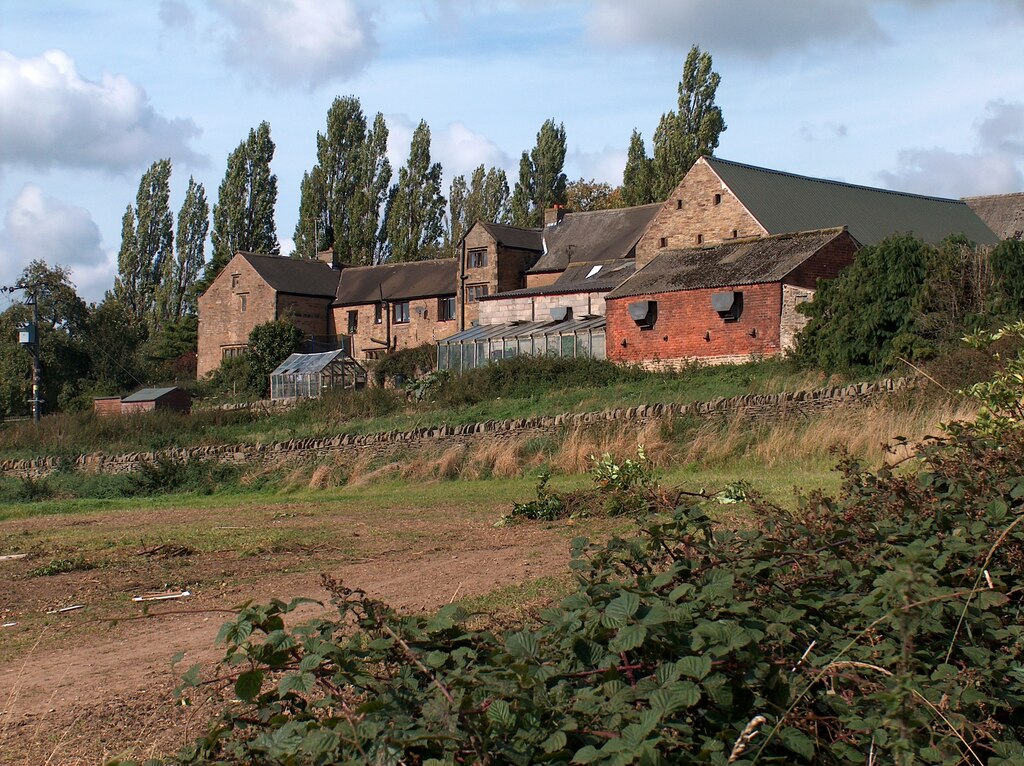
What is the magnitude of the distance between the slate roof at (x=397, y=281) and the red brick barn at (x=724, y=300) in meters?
19.3

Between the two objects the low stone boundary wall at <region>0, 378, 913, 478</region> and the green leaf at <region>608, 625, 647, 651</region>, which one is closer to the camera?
the green leaf at <region>608, 625, 647, 651</region>

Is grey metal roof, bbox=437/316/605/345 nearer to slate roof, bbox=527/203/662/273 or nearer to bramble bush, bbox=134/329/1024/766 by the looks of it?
slate roof, bbox=527/203/662/273

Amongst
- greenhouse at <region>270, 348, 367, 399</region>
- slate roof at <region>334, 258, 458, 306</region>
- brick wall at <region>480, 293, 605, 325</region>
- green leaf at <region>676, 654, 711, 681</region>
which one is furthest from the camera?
slate roof at <region>334, 258, 458, 306</region>

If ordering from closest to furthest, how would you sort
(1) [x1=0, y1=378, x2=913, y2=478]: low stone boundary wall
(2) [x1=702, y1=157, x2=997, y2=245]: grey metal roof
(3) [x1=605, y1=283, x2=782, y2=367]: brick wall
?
(1) [x1=0, y1=378, x2=913, y2=478]: low stone boundary wall, (3) [x1=605, y1=283, x2=782, y2=367]: brick wall, (2) [x1=702, y1=157, x2=997, y2=245]: grey metal roof

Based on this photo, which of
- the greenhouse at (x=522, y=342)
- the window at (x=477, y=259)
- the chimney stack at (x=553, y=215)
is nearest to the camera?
the greenhouse at (x=522, y=342)

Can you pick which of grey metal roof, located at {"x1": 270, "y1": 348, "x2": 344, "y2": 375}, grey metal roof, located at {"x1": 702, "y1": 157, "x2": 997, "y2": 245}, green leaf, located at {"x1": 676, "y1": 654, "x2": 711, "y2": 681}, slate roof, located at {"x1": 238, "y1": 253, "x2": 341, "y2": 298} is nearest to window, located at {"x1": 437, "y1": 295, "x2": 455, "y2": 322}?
grey metal roof, located at {"x1": 270, "y1": 348, "x2": 344, "y2": 375}

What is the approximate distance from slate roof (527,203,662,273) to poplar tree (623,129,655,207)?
18.1 feet

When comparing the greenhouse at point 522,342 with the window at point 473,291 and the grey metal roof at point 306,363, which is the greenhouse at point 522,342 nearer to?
the grey metal roof at point 306,363

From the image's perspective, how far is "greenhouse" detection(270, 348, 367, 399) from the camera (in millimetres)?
50750

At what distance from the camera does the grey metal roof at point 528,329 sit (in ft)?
138

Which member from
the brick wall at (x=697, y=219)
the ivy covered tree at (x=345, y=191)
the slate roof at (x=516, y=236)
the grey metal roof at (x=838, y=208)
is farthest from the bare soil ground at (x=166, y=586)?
the ivy covered tree at (x=345, y=191)

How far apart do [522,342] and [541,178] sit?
29.8m

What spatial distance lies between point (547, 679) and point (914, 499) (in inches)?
110

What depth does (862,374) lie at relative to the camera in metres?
28.4
